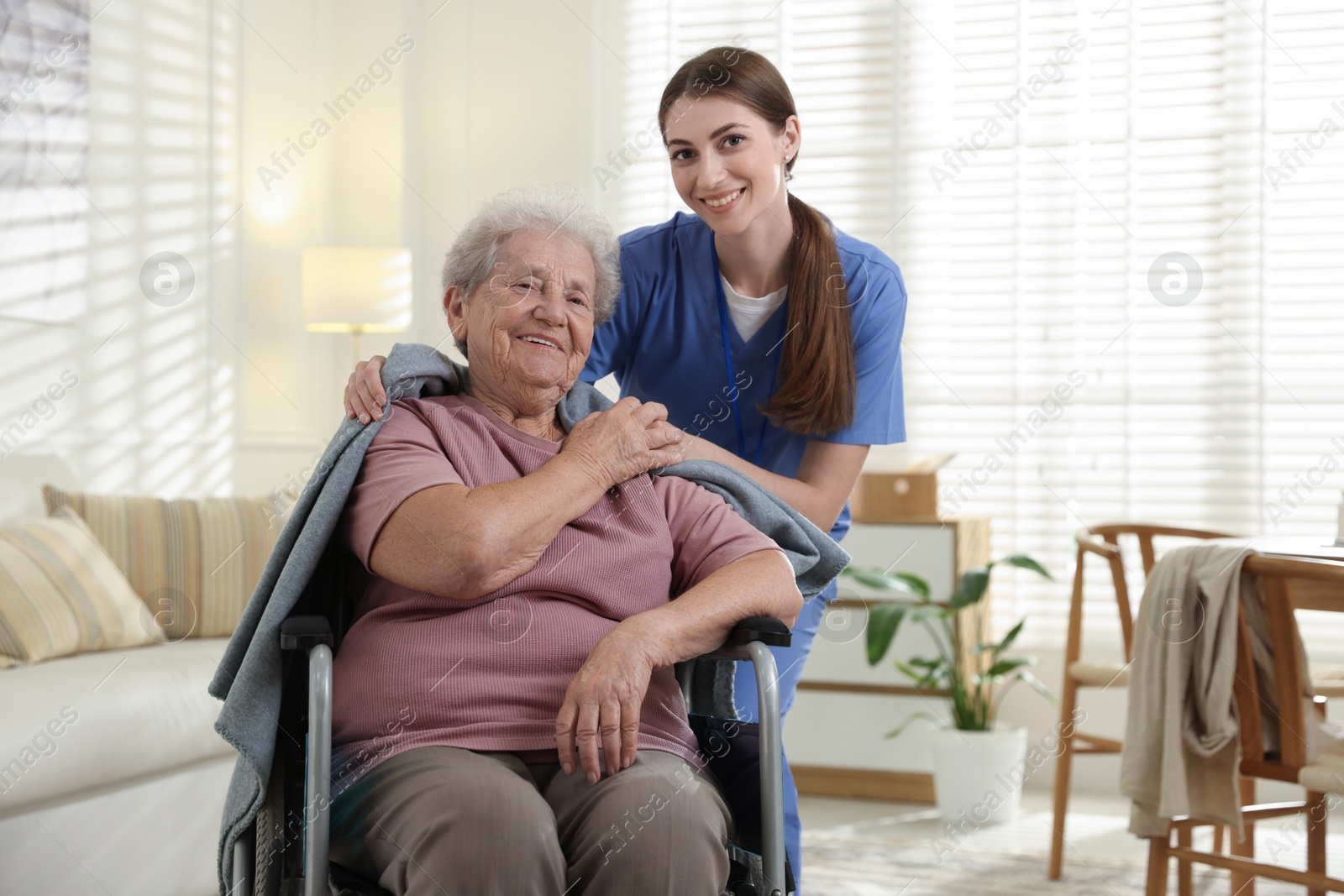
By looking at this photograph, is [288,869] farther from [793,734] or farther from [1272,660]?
[793,734]

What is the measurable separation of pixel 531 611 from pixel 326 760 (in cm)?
29

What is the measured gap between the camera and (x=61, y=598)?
250 centimetres

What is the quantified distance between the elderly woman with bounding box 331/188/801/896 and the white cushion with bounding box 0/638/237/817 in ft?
3.58

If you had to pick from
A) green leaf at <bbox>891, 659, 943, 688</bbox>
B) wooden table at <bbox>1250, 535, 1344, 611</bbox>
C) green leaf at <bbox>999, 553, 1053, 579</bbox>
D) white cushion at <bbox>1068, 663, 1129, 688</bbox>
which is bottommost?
green leaf at <bbox>891, 659, 943, 688</bbox>

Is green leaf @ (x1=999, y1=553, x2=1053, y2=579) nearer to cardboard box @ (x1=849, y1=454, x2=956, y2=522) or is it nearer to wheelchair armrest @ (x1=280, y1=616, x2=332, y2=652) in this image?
cardboard box @ (x1=849, y1=454, x2=956, y2=522)

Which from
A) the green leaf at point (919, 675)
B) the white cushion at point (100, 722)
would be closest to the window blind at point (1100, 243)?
the green leaf at point (919, 675)

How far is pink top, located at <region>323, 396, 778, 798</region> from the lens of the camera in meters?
1.25

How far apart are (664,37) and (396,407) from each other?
296 centimetres

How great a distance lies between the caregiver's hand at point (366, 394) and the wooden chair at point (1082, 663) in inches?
74.8

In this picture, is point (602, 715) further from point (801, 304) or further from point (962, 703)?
point (962, 703)

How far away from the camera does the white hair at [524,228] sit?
59.6 inches

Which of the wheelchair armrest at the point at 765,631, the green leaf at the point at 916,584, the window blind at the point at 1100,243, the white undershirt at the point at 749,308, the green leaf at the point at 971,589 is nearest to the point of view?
the wheelchair armrest at the point at 765,631

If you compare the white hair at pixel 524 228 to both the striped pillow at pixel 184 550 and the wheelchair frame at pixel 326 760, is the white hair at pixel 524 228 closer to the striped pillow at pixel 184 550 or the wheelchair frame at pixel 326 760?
the wheelchair frame at pixel 326 760

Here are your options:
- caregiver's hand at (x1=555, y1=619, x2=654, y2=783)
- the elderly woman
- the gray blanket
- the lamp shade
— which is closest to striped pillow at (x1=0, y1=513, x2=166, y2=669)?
the lamp shade
